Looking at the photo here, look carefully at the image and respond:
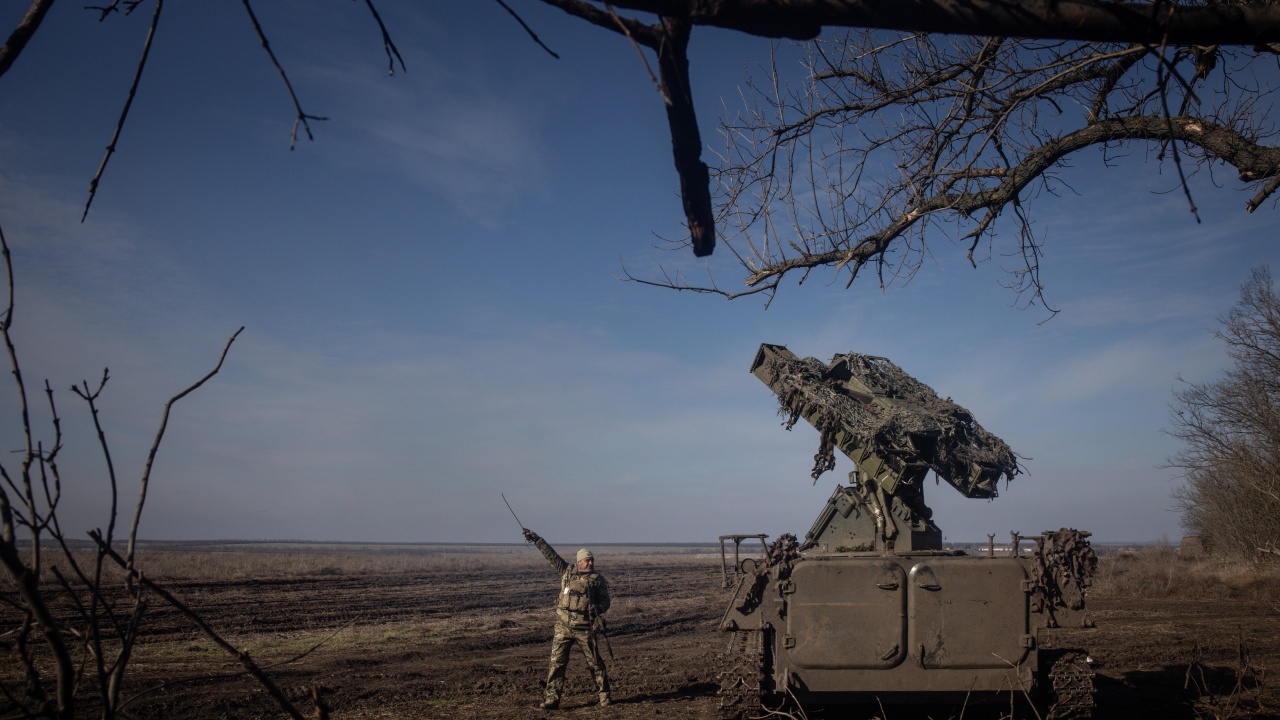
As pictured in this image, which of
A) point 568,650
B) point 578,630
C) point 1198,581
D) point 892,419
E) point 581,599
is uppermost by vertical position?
point 892,419

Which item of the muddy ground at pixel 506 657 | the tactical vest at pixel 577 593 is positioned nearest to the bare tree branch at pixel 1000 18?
the muddy ground at pixel 506 657

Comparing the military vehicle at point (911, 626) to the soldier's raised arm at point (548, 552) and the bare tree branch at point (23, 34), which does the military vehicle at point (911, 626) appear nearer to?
the soldier's raised arm at point (548, 552)

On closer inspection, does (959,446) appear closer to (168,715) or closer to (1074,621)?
(1074,621)

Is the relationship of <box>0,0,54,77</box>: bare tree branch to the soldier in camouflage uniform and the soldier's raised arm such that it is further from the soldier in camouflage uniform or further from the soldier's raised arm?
the soldier's raised arm

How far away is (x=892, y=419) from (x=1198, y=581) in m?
24.7

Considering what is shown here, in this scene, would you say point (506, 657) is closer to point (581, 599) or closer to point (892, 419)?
point (581, 599)

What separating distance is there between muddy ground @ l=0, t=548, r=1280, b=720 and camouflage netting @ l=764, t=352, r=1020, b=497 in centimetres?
239

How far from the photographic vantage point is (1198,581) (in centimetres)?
A: 2794

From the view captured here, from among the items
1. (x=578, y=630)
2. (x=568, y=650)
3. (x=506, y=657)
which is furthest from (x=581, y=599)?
(x=506, y=657)

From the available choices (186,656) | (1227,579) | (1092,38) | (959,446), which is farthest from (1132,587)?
(1092,38)

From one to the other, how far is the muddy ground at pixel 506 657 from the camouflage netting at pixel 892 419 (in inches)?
94.0

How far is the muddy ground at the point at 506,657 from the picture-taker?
32.9 feet

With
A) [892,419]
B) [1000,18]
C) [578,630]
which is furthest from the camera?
[578,630]

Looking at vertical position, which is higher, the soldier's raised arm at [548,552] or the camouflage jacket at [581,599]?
the soldier's raised arm at [548,552]
